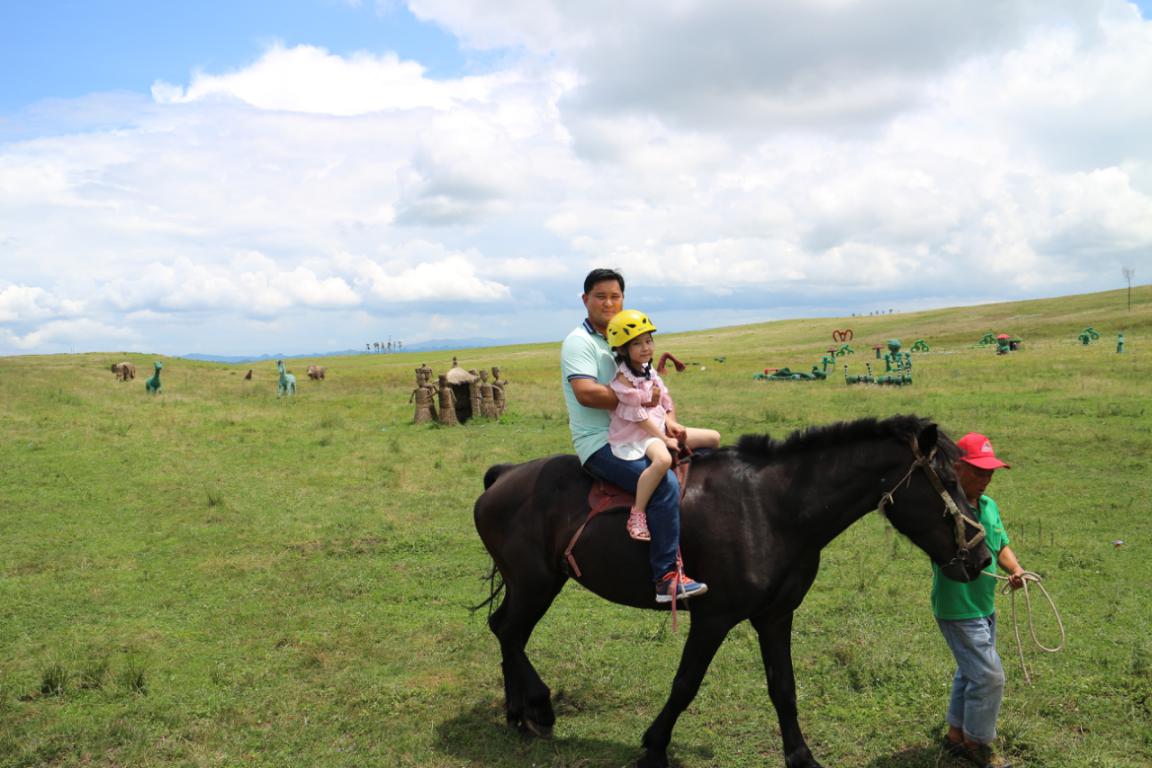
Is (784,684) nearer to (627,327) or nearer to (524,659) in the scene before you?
(524,659)

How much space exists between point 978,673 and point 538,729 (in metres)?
3.02

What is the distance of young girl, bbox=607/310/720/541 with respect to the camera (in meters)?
4.85

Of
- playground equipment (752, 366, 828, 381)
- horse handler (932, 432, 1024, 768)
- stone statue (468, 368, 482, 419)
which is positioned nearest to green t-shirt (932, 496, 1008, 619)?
horse handler (932, 432, 1024, 768)

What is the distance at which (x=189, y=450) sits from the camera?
61.7 feet

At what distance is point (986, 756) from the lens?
Result: 5.08 meters

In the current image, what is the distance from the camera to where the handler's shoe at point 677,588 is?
4930 mm

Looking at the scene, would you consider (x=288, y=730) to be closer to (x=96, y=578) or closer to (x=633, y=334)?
(x=633, y=334)

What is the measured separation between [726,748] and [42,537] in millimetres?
10871

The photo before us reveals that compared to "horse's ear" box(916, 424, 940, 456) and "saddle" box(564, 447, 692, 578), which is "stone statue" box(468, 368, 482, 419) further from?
"horse's ear" box(916, 424, 940, 456)

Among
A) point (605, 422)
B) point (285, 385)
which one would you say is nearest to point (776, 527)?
point (605, 422)

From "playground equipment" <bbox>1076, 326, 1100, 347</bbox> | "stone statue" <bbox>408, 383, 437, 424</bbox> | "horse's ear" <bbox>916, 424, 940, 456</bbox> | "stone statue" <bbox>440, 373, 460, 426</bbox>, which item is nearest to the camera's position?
"horse's ear" <bbox>916, 424, 940, 456</bbox>

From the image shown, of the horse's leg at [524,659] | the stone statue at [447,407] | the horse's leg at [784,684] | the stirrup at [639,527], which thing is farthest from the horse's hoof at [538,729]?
the stone statue at [447,407]

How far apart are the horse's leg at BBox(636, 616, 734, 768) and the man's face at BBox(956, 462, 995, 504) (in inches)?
66.5

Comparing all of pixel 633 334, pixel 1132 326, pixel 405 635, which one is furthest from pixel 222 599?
pixel 1132 326
